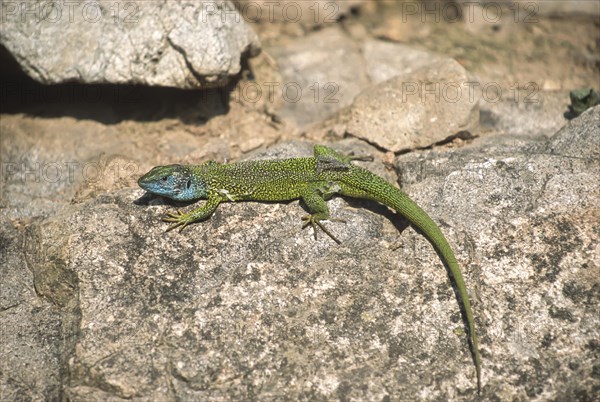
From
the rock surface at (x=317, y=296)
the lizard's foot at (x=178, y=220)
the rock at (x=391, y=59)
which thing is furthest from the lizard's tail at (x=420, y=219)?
the rock at (x=391, y=59)

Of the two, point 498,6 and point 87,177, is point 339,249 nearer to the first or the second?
point 87,177

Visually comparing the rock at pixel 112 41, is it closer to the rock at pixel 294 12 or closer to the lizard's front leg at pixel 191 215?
the lizard's front leg at pixel 191 215

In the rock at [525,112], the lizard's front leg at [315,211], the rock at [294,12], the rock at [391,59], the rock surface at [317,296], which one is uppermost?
the rock at [294,12]

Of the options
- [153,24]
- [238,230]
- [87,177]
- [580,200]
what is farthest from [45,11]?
[580,200]

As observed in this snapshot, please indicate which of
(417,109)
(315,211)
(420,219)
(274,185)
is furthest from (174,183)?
(417,109)

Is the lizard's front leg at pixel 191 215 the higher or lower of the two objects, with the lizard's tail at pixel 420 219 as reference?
lower

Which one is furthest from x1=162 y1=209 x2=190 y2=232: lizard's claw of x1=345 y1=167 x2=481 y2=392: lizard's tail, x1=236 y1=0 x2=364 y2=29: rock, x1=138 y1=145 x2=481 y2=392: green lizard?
x1=236 y1=0 x2=364 y2=29: rock

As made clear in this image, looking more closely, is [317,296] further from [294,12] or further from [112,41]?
[294,12]

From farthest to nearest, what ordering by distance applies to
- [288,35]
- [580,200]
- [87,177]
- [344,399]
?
[288,35] < [87,177] < [580,200] < [344,399]
